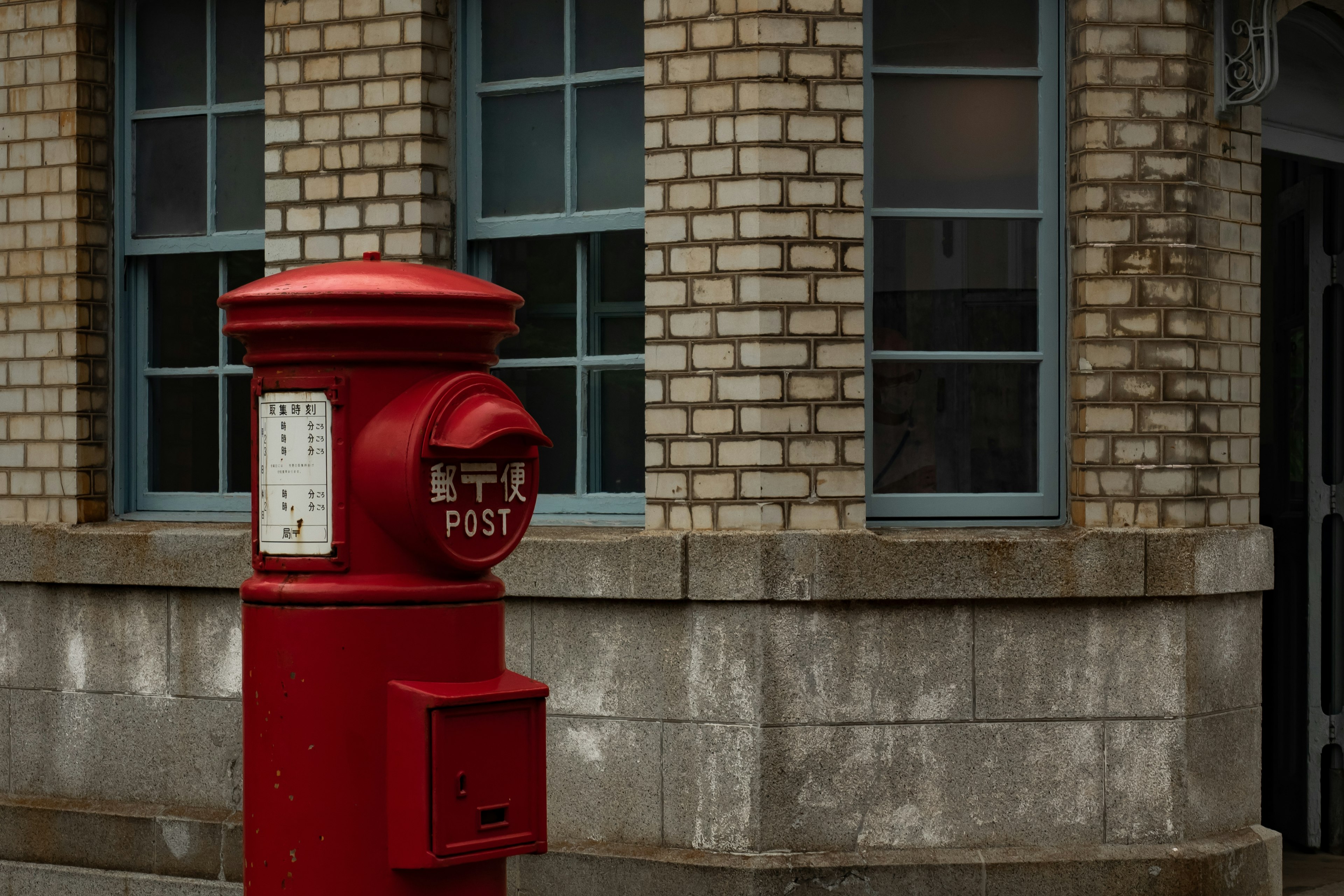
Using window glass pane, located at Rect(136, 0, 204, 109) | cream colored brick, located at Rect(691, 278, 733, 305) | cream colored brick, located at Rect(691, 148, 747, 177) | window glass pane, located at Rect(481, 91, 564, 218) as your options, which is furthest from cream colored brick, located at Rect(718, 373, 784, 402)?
window glass pane, located at Rect(136, 0, 204, 109)

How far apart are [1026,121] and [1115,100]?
1.15 ft

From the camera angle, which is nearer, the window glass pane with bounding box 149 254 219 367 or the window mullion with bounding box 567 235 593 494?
the window mullion with bounding box 567 235 593 494

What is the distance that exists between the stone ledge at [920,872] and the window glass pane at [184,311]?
2.62 meters

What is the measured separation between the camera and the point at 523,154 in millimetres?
6141

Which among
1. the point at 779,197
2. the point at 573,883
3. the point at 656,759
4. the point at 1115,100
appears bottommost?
the point at 573,883

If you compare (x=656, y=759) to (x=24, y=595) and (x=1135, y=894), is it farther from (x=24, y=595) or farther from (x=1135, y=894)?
(x=24, y=595)

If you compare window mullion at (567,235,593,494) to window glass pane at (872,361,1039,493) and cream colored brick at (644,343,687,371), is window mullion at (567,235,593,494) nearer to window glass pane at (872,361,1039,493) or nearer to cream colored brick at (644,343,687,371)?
cream colored brick at (644,343,687,371)

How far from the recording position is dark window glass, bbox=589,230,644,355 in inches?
235

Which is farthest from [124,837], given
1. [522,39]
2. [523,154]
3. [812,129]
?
[812,129]

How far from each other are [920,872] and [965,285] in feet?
6.62

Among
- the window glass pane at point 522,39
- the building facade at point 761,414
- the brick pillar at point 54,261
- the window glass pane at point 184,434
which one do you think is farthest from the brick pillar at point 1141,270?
the brick pillar at point 54,261

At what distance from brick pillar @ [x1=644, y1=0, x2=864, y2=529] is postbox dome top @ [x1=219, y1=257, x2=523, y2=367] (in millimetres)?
2388

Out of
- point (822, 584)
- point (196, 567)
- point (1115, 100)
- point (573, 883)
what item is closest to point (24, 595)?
point (196, 567)

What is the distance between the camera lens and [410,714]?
297 centimetres
